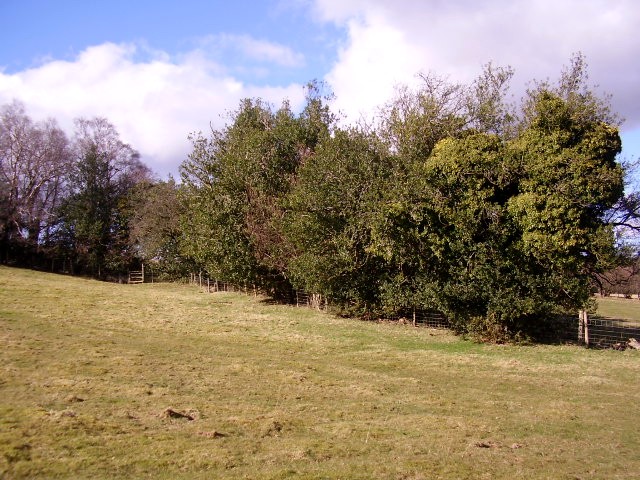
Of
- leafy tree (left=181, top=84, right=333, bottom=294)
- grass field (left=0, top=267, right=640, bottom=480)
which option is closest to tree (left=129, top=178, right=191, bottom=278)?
leafy tree (left=181, top=84, right=333, bottom=294)

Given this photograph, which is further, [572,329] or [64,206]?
[64,206]

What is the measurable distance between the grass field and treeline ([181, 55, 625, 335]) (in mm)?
2158

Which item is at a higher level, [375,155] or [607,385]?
[375,155]

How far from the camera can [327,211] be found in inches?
917

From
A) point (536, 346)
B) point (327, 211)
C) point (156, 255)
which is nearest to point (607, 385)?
point (536, 346)

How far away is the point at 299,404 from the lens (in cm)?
→ 1059

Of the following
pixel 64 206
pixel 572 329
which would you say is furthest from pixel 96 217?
pixel 572 329

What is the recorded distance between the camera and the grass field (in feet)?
21.9

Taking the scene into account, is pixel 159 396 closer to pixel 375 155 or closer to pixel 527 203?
pixel 527 203

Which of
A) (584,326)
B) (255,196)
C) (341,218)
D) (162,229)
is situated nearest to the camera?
(584,326)

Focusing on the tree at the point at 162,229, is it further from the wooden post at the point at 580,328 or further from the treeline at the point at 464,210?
the wooden post at the point at 580,328

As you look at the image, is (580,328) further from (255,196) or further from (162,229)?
(162,229)

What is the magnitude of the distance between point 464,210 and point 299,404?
35.9 feet

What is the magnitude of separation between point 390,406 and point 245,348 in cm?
727
